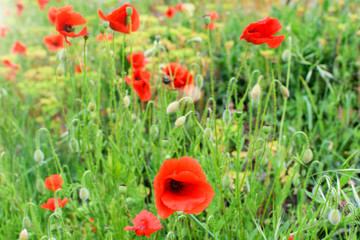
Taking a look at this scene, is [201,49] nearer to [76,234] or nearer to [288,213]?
[288,213]

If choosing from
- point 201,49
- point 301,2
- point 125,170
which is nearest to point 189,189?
point 125,170

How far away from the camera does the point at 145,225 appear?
1.15 metres

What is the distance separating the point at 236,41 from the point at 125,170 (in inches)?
87.3

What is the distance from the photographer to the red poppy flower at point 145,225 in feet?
3.68

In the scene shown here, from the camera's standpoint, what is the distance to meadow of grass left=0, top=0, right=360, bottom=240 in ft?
4.40

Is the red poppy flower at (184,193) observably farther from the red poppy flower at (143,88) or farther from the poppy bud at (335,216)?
the red poppy flower at (143,88)

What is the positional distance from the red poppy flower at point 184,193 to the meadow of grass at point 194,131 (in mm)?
127

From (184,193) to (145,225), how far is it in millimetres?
179

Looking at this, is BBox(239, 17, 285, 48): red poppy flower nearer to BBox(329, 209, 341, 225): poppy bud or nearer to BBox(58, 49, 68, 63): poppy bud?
BBox(329, 209, 341, 225): poppy bud

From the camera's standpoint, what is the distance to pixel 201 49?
11.1 ft

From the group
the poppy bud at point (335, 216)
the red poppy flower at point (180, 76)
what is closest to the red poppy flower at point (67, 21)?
the red poppy flower at point (180, 76)

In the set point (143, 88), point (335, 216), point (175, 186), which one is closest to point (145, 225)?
point (175, 186)

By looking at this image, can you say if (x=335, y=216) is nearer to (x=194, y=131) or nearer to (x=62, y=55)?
(x=194, y=131)

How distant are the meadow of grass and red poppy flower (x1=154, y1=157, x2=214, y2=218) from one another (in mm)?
127
